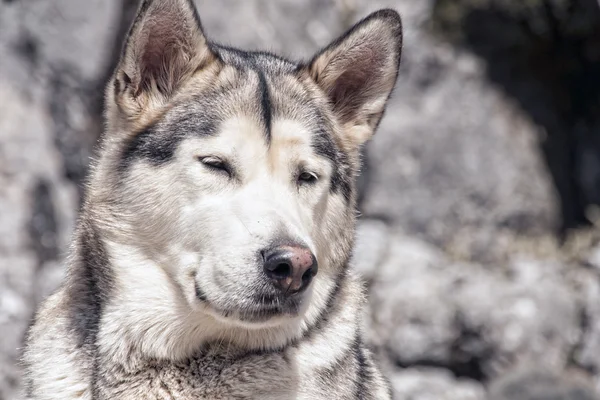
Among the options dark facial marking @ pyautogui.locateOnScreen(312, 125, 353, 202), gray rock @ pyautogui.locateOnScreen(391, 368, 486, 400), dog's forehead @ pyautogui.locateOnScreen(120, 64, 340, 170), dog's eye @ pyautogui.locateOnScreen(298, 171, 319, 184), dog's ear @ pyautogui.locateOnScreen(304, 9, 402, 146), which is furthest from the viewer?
gray rock @ pyautogui.locateOnScreen(391, 368, 486, 400)

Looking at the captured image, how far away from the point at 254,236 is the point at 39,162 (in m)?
7.18

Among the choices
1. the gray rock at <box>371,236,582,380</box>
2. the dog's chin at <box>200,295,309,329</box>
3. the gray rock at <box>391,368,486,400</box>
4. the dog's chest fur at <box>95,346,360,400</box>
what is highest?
the dog's chin at <box>200,295,309,329</box>

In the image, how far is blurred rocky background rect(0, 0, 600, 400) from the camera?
10055 mm

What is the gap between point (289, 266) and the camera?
143 inches

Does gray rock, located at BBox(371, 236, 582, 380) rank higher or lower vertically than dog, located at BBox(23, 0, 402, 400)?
lower

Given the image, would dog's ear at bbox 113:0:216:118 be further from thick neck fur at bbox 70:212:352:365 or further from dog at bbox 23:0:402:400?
thick neck fur at bbox 70:212:352:365

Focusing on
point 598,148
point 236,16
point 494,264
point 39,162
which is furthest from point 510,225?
point 39,162

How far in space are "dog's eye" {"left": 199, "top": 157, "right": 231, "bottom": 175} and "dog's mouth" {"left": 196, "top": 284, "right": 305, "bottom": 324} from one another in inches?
22.9

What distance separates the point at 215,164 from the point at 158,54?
66 centimetres

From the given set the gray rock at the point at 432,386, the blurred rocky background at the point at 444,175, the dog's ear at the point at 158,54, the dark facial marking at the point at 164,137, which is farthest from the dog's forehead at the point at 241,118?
the gray rock at the point at 432,386

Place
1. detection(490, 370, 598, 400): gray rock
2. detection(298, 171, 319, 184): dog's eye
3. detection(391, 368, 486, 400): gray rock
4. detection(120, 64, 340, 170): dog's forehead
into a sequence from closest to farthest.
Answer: detection(120, 64, 340, 170): dog's forehead < detection(298, 171, 319, 184): dog's eye < detection(490, 370, 598, 400): gray rock < detection(391, 368, 486, 400): gray rock

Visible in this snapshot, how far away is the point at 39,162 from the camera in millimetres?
10219

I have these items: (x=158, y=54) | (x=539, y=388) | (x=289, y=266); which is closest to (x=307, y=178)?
(x=289, y=266)

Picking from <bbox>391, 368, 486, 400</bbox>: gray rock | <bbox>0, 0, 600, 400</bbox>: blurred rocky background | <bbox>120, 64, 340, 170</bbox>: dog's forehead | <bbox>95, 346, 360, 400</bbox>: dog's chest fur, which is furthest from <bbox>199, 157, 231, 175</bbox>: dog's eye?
<bbox>391, 368, 486, 400</bbox>: gray rock
